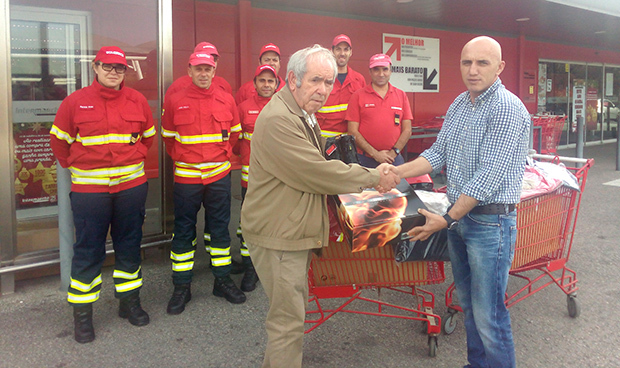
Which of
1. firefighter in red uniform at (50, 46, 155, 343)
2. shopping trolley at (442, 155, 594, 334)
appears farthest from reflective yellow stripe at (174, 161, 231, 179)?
shopping trolley at (442, 155, 594, 334)

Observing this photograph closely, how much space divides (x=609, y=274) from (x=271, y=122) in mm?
4279

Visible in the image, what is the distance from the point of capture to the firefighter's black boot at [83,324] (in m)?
3.65

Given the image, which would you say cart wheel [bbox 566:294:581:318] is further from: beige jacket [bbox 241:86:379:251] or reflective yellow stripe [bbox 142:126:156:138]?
reflective yellow stripe [bbox 142:126:156:138]

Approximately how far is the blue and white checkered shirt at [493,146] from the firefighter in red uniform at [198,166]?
7.34ft

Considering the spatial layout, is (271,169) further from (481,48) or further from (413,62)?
(413,62)

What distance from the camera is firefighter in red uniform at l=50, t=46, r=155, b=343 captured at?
12.1 feet

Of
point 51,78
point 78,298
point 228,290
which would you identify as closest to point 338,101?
point 228,290

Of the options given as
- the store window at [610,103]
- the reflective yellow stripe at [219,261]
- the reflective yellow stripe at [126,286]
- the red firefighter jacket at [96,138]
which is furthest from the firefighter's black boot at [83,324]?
the store window at [610,103]

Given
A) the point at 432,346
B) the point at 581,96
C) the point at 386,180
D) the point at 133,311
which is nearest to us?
the point at 386,180

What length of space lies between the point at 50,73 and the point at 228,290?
2.93 meters

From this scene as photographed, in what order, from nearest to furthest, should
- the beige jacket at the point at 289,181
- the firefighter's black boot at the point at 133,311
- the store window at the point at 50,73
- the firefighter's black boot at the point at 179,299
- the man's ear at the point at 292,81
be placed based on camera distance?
the beige jacket at the point at 289,181
the man's ear at the point at 292,81
the firefighter's black boot at the point at 133,311
the firefighter's black boot at the point at 179,299
the store window at the point at 50,73

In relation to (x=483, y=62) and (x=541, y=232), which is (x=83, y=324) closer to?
(x=483, y=62)

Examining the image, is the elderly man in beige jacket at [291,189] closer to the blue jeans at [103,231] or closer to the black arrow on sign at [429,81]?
the blue jeans at [103,231]

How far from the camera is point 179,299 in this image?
4207 millimetres
